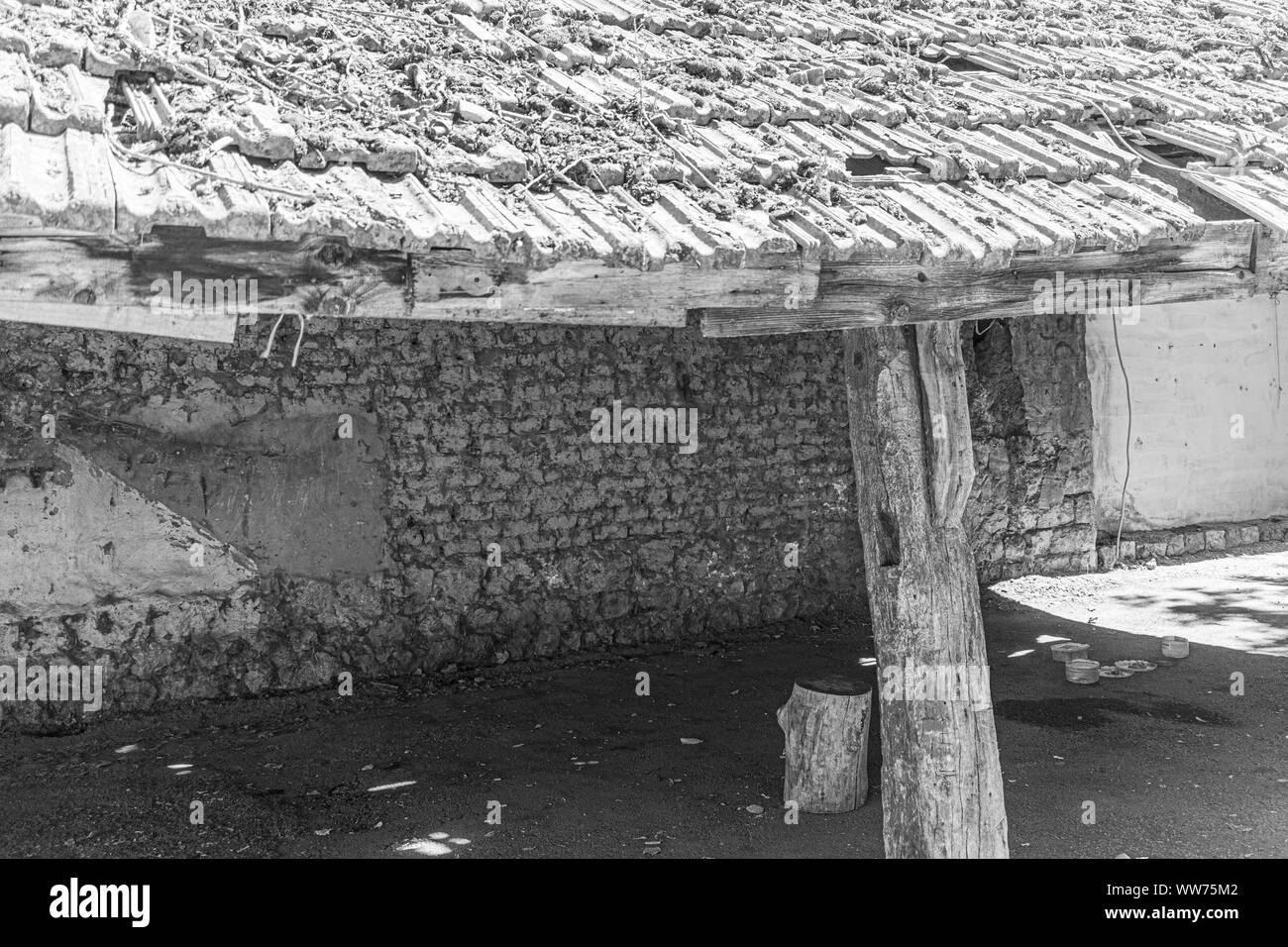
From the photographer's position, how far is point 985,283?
398cm

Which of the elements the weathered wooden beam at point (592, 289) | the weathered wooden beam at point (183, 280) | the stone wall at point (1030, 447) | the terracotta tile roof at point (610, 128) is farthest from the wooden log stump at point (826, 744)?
the stone wall at point (1030, 447)

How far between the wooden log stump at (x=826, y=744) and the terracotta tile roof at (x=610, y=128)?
2.12 metres

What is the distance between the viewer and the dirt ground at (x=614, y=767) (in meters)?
4.75

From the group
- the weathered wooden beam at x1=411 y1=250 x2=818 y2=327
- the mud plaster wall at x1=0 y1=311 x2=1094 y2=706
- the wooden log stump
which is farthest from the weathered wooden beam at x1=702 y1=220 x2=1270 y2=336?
the mud plaster wall at x1=0 y1=311 x2=1094 y2=706

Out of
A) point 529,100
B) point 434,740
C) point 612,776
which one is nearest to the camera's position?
point 529,100

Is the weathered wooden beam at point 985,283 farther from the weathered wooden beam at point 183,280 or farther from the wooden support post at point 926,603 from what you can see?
the weathered wooden beam at point 183,280

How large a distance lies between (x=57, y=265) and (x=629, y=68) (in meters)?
2.53

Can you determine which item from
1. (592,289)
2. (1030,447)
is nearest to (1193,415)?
(1030,447)

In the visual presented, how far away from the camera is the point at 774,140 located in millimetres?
4172

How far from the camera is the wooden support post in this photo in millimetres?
3998

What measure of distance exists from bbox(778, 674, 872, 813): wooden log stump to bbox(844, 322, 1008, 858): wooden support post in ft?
2.64

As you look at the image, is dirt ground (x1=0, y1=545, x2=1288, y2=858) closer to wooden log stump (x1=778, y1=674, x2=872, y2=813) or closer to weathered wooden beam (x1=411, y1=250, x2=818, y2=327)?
wooden log stump (x1=778, y1=674, x2=872, y2=813)
